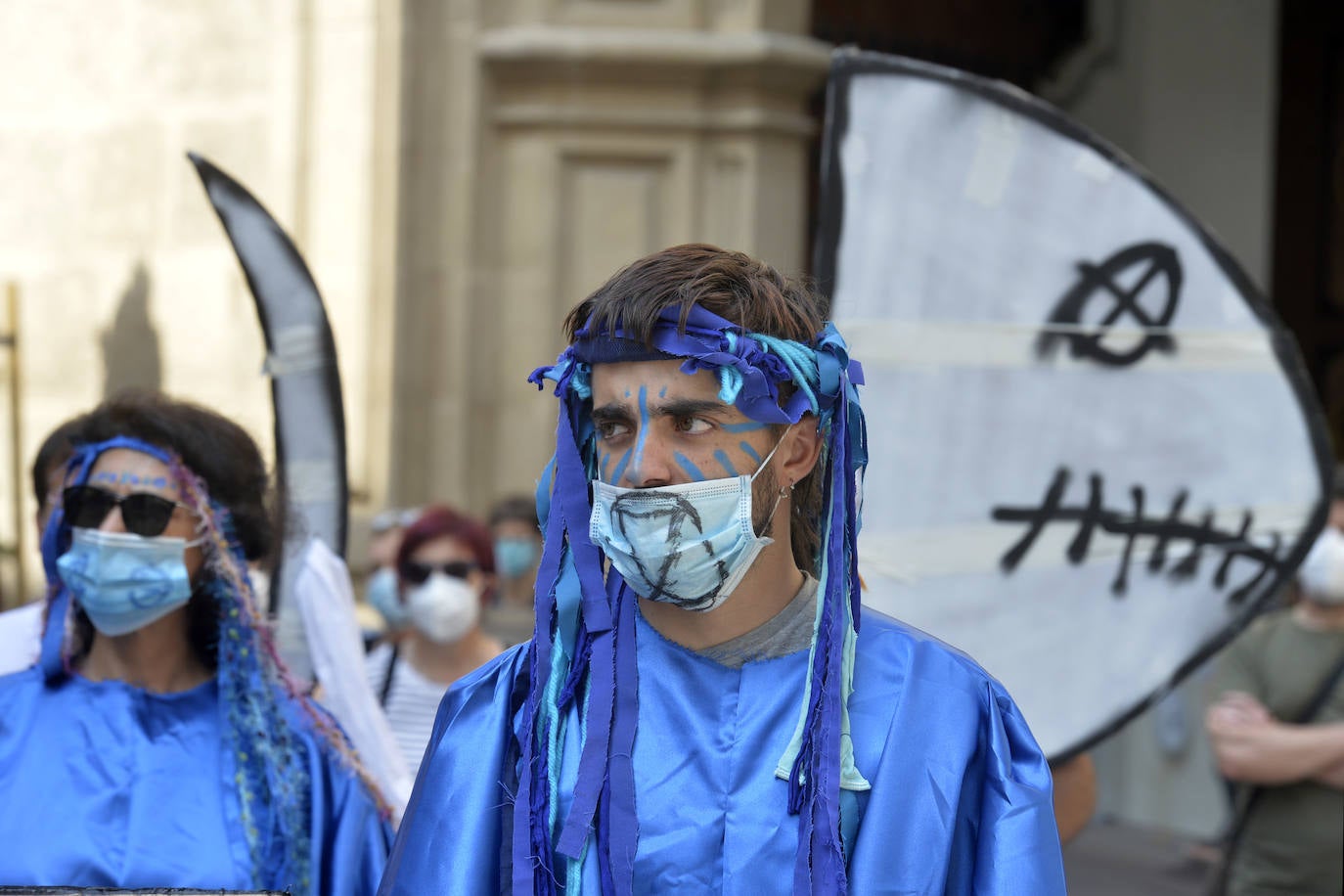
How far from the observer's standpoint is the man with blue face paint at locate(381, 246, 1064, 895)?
76.3 inches

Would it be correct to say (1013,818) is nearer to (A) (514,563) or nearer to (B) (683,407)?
(B) (683,407)

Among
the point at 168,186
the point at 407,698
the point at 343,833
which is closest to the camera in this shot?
the point at 343,833

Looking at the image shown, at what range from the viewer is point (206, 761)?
9.31 feet

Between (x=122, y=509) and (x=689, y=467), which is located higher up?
(x=689, y=467)

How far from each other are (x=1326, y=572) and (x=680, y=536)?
9.64 ft

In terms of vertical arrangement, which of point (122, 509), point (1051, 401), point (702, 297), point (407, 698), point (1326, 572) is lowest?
point (407, 698)

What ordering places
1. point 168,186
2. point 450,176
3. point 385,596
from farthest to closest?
point 168,186 < point 450,176 < point 385,596

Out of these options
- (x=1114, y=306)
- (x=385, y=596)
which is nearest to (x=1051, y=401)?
(x=1114, y=306)

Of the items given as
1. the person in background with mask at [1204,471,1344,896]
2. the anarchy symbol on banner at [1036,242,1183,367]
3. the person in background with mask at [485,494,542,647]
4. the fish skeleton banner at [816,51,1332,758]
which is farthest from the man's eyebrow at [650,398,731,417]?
the person in background with mask at [485,494,542,647]

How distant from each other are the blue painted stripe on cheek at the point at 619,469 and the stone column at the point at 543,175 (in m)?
4.18

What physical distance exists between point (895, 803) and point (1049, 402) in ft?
5.42

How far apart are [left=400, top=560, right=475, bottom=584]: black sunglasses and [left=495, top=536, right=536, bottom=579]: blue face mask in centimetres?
112

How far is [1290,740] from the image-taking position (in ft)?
13.6

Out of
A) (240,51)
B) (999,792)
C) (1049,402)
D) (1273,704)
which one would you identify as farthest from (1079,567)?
(240,51)
